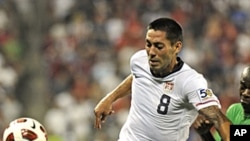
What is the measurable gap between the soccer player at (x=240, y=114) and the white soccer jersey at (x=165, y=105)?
9 centimetres

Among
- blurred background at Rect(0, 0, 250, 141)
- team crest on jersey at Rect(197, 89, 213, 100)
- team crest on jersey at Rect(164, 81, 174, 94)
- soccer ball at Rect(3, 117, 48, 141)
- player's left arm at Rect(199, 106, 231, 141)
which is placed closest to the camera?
player's left arm at Rect(199, 106, 231, 141)

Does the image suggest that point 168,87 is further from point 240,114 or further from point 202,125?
point 240,114

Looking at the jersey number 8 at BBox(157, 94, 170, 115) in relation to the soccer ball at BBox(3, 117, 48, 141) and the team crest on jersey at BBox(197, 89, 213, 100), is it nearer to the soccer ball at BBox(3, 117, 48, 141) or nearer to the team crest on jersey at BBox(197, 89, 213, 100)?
the team crest on jersey at BBox(197, 89, 213, 100)

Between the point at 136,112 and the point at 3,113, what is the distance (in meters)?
8.22

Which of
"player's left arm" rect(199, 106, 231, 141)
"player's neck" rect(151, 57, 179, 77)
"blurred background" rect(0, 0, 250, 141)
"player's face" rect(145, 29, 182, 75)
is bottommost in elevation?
"player's left arm" rect(199, 106, 231, 141)

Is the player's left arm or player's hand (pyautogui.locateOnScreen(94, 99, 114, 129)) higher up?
player's hand (pyautogui.locateOnScreen(94, 99, 114, 129))

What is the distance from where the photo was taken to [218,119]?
764cm

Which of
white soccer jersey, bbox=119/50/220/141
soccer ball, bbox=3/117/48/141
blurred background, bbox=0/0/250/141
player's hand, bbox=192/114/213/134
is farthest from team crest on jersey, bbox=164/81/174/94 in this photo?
blurred background, bbox=0/0/250/141

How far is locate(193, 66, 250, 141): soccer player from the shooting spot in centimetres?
801

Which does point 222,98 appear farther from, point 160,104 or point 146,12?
point 160,104

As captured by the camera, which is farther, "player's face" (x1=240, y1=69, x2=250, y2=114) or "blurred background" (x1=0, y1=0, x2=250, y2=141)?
"blurred background" (x1=0, y1=0, x2=250, y2=141)

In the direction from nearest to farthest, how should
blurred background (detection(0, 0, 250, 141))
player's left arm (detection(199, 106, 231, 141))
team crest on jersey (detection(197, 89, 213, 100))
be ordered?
player's left arm (detection(199, 106, 231, 141)), team crest on jersey (detection(197, 89, 213, 100)), blurred background (detection(0, 0, 250, 141))

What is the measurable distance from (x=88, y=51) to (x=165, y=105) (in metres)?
9.54

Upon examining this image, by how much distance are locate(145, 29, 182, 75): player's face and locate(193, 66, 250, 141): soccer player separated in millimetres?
532
